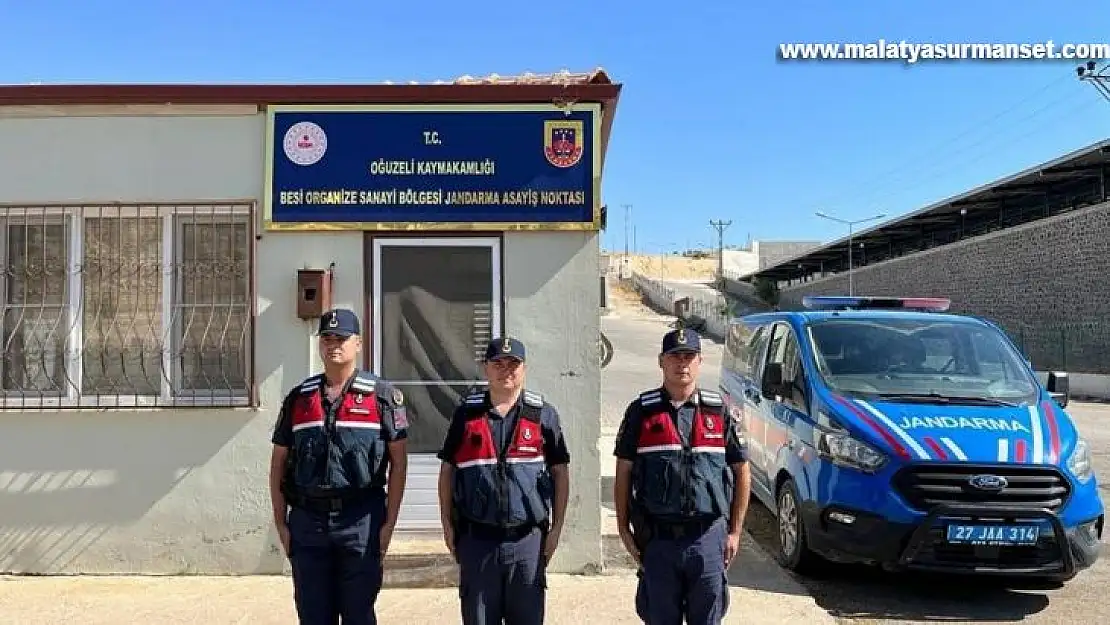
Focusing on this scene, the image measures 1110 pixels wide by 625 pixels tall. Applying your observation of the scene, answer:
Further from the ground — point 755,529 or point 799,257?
point 799,257

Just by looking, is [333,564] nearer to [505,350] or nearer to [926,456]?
[505,350]

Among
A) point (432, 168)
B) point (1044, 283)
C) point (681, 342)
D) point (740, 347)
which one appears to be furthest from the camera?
point (1044, 283)

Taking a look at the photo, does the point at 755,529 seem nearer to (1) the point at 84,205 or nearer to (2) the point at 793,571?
(2) the point at 793,571

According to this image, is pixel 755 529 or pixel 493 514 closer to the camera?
pixel 493 514

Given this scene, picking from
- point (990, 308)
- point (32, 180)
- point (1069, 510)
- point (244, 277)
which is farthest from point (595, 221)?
point (990, 308)

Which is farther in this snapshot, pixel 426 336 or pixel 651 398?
pixel 426 336

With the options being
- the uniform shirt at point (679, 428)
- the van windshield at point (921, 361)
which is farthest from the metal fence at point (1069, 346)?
the uniform shirt at point (679, 428)

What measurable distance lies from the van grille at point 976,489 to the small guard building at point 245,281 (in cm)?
196

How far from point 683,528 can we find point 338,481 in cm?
143

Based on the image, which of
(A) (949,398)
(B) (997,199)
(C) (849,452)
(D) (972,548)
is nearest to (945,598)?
(D) (972,548)

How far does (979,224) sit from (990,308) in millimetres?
7073

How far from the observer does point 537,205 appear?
216 inches

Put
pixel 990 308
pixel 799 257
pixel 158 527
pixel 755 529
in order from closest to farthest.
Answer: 1. pixel 158 527
2. pixel 755 529
3. pixel 990 308
4. pixel 799 257

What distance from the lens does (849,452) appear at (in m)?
5.23
